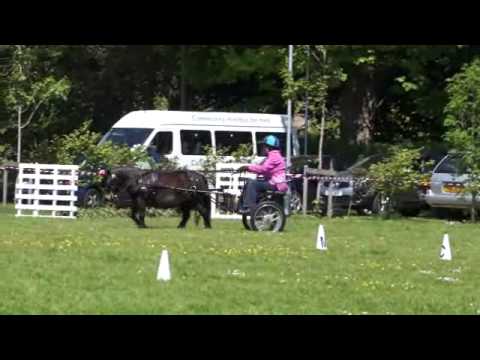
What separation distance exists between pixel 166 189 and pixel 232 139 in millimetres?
10004

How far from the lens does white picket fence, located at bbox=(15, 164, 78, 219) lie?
25.3 m

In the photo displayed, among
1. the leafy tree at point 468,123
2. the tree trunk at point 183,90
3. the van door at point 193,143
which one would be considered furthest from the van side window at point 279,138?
the tree trunk at point 183,90

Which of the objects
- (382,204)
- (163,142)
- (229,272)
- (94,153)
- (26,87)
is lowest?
(229,272)

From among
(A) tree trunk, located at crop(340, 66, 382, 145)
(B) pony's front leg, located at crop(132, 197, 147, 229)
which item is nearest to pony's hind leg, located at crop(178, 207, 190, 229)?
(B) pony's front leg, located at crop(132, 197, 147, 229)

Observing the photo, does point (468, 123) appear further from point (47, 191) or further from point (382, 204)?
point (47, 191)

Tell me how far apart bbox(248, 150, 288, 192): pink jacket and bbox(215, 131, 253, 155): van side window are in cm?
1067

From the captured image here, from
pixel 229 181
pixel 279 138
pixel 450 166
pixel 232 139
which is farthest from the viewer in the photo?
pixel 279 138

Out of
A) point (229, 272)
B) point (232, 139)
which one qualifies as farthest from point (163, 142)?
point (229, 272)

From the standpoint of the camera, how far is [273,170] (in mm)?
20250

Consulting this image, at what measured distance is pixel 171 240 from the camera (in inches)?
708

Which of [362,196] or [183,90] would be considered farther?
[183,90]
